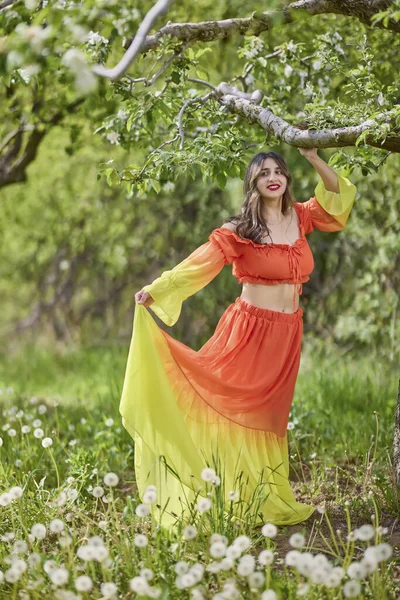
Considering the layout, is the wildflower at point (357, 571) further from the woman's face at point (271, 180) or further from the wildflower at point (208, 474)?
Result: the woman's face at point (271, 180)

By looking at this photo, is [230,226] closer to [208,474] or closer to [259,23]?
[259,23]

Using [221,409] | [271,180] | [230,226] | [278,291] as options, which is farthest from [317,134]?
[221,409]

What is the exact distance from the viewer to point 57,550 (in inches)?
131

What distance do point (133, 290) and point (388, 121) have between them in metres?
7.54

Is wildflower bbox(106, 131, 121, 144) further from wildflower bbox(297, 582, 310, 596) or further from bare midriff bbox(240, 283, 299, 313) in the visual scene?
wildflower bbox(297, 582, 310, 596)

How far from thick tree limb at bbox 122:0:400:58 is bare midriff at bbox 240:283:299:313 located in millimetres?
1225

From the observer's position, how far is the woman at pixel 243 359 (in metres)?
3.56

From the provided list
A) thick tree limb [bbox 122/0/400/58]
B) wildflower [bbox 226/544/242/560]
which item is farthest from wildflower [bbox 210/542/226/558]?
thick tree limb [bbox 122/0/400/58]

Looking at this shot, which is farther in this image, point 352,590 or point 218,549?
point 218,549

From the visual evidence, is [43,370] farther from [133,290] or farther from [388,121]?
[388,121]

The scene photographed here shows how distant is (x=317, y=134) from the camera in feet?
11.3

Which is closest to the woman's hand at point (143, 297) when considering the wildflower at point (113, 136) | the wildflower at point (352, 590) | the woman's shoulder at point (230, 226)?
the woman's shoulder at point (230, 226)

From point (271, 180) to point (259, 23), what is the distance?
767 millimetres

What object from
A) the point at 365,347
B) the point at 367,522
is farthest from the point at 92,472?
the point at 365,347
